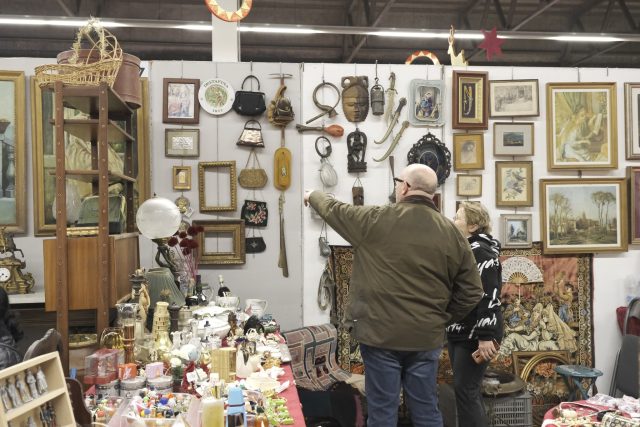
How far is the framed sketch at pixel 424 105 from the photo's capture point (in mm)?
4961

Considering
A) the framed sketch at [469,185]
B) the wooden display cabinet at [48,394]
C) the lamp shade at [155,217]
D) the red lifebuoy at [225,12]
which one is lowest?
the wooden display cabinet at [48,394]

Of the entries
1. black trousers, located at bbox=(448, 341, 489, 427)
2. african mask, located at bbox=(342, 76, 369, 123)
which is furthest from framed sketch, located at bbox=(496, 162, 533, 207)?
black trousers, located at bbox=(448, 341, 489, 427)

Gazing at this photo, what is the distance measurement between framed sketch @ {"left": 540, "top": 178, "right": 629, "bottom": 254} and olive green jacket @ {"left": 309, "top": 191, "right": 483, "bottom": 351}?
2.44 m

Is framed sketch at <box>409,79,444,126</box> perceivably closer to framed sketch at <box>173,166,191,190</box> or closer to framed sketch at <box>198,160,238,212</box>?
framed sketch at <box>198,160,238,212</box>

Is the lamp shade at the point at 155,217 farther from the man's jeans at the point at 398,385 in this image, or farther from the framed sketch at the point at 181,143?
the man's jeans at the point at 398,385

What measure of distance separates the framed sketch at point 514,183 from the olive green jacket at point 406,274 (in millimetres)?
2272

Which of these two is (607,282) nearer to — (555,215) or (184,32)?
(555,215)

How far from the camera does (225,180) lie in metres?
4.82

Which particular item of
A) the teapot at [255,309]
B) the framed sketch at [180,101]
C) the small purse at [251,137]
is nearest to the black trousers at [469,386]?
the teapot at [255,309]

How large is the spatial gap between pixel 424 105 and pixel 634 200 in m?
2.09

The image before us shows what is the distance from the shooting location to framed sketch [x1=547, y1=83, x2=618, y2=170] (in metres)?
5.07

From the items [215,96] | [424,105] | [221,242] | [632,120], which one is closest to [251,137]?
[215,96]

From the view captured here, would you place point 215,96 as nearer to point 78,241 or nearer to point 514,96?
point 78,241

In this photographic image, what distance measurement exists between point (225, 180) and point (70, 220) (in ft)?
4.35
